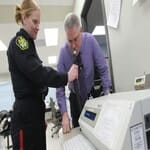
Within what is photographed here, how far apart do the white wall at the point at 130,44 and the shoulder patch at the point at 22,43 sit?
71 centimetres

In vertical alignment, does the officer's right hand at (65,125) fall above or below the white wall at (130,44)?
below

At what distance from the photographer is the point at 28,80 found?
1.28 meters

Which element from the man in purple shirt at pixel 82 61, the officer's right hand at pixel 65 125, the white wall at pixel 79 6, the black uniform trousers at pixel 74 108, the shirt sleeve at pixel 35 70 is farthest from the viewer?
the white wall at pixel 79 6

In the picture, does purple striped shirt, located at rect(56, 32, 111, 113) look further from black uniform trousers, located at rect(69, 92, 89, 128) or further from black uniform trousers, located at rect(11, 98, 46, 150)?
black uniform trousers, located at rect(11, 98, 46, 150)

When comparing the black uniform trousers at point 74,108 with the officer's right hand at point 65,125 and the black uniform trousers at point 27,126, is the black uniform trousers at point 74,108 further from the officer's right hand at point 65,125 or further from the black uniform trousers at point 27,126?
the black uniform trousers at point 27,126

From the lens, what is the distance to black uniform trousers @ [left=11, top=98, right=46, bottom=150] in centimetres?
124

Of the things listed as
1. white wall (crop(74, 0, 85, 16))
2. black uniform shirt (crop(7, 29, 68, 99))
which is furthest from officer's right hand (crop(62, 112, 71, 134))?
white wall (crop(74, 0, 85, 16))

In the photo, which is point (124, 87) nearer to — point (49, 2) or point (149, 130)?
point (149, 130)

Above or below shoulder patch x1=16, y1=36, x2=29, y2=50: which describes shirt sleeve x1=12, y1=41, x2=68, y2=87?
below

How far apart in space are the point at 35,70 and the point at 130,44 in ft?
2.38

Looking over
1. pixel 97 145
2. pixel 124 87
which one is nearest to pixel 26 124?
pixel 97 145

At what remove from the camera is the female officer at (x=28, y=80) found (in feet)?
3.91

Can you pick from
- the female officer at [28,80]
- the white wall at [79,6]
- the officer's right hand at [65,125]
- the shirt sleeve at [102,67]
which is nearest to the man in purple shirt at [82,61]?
the shirt sleeve at [102,67]

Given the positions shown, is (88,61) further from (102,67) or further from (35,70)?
(35,70)
